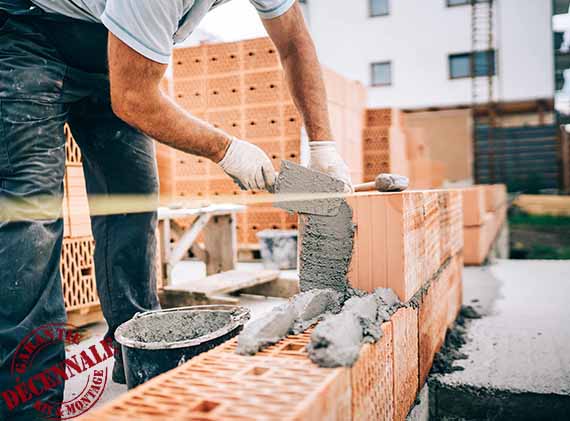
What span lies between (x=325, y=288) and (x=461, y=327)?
5.08 feet

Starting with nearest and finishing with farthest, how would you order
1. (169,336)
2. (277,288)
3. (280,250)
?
(169,336) < (277,288) < (280,250)

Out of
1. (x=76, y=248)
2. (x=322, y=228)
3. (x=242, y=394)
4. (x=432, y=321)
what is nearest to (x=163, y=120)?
(x=322, y=228)

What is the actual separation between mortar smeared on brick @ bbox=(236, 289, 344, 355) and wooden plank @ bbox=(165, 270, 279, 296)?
6.72 ft

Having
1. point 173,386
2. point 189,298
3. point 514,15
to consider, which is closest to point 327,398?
point 173,386

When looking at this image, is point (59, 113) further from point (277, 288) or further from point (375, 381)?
point (277, 288)

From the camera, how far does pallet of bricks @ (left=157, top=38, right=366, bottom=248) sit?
618 cm

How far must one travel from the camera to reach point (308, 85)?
235 cm

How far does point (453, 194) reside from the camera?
3.18 meters

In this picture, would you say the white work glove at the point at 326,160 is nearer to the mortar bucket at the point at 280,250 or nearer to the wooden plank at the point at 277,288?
the wooden plank at the point at 277,288

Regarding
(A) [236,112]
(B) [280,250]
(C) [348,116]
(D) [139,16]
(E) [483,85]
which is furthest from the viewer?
(E) [483,85]

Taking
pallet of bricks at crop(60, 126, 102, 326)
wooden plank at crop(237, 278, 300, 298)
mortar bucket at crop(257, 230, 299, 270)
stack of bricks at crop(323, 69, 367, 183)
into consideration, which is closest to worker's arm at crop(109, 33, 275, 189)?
pallet of bricks at crop(60, 126, 102, 326)

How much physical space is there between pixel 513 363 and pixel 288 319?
1.42 metres

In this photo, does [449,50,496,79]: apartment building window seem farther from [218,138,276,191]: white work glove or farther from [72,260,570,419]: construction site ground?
[218,138,276,191]: white work glove

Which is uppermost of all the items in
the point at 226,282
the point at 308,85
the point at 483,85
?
the point at 483,85
